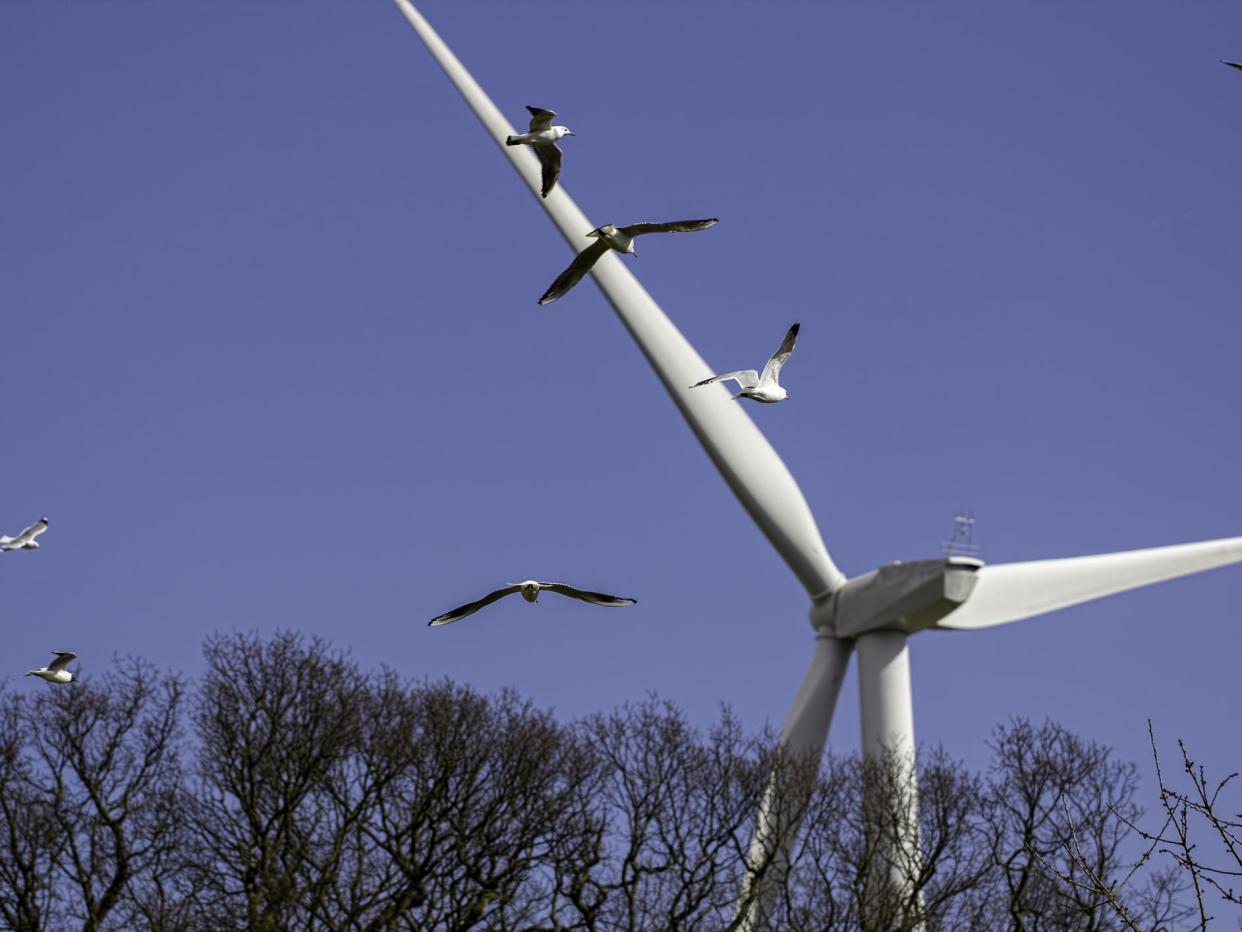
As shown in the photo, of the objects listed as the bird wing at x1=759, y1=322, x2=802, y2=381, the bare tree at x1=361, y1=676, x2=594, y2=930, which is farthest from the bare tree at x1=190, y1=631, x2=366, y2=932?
the bird wing at x1=759, y1=322, x2=802, y2=381

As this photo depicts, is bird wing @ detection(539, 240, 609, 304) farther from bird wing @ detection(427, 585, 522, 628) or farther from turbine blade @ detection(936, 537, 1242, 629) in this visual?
turbine blade @ detection(936, 537, 1242, 629)

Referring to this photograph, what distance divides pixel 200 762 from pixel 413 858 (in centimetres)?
590

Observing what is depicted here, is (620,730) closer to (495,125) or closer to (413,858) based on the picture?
(413,858)

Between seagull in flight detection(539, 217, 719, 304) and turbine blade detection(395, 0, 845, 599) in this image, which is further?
turbine blade detection(395, 0, 845, 599)

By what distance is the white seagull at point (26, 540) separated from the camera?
23000 millimetres

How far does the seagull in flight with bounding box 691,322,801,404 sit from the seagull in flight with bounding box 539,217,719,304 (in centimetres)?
186

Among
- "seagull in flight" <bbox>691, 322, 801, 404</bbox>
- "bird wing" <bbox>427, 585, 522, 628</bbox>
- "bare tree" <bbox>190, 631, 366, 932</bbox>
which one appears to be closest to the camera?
"bird wing" <bbox>427, 585, 522, 628</bbox>

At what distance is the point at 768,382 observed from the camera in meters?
17.0

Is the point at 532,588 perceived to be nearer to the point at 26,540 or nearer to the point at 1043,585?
the point at 26,540

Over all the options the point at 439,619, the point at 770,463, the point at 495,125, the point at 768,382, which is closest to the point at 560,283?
the point at 439,619

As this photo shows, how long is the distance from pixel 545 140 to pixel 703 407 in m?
27.0

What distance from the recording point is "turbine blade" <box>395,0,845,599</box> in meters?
41.7

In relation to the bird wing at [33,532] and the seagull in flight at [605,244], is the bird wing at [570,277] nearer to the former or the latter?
the seagull in flight at [605,244]

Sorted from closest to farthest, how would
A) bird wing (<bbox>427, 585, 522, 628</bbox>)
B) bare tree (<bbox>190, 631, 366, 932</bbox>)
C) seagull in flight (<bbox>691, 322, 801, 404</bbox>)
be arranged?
bird wing (<bbox>427, 585, 522, 628</bbox>)
seagull in flight (<bbox>691, 322, 801, 404</bbox>)
bare tree (<bbox>190, 631, 366, 932</bbox>)
